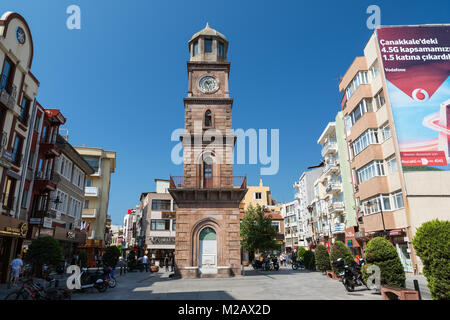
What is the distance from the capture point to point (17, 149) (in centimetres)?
2073

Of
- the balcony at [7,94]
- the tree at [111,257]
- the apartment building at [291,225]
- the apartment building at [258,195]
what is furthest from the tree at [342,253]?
the apartment building at [258,195]

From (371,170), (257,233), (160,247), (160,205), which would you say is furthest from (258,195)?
(371,170)

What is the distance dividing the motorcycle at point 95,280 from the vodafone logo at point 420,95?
27687 mm

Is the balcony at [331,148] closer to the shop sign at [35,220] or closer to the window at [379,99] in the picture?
the window at [379,99]

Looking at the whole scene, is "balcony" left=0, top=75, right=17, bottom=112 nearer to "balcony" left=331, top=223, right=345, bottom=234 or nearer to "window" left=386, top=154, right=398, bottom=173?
"window" left=386, top=154, right=398, bottom=173

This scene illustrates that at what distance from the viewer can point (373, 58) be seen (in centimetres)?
2923

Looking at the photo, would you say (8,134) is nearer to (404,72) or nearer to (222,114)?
(222,114)

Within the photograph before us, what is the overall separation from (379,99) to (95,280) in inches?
1097

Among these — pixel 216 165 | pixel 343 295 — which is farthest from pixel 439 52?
pixel 343 295

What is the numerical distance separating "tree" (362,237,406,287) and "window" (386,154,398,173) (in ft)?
52.0

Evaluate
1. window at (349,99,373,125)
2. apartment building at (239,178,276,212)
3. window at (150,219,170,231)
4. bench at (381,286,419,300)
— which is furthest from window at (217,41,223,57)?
apartment building at (239,178,276,212)

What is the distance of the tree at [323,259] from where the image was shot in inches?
926

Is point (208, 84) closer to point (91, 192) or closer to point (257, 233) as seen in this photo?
point (257, 233)
